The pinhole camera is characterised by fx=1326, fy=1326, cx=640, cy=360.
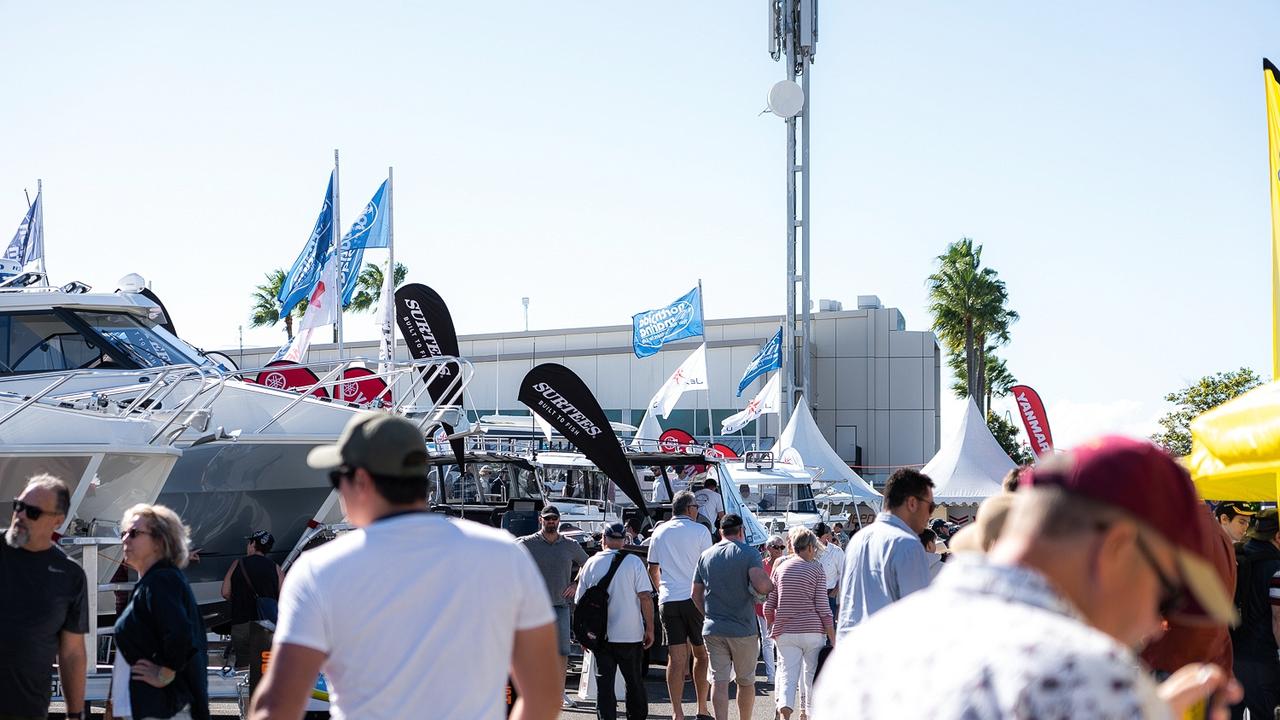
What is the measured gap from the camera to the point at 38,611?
5527mm

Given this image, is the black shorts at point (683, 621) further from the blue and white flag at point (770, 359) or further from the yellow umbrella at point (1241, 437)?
the blue and white flag at point (770, 359)

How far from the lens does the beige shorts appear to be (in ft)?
33.7

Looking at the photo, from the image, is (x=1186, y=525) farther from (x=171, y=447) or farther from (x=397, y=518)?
(x=171, y=447)

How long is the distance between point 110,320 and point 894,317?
134 ft

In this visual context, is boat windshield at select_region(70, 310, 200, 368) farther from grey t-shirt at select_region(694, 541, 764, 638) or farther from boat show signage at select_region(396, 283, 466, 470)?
grey t-shirt at select_region(694, 541, 764, 638)

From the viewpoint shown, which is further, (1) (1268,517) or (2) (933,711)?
(1) (1268,517)

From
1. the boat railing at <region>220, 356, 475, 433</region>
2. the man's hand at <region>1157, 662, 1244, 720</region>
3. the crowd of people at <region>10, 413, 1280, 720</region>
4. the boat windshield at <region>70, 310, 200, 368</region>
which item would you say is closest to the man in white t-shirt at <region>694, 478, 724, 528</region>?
the boat railing at <region>220, 356, 475, 433</region>

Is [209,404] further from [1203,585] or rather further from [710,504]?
[1203,585]

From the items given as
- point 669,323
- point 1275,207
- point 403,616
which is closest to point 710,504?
point 1275,207

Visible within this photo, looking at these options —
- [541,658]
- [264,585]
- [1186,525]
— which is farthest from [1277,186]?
[264,585]

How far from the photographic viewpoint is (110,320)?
50.1ft

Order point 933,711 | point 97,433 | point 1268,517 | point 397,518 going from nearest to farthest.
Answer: point 933,711
point 397,518
point 1268,517
point 97,433

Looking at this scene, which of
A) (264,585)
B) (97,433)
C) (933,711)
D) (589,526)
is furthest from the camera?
(589,526)

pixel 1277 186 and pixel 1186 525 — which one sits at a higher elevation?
pixel 1277 186
